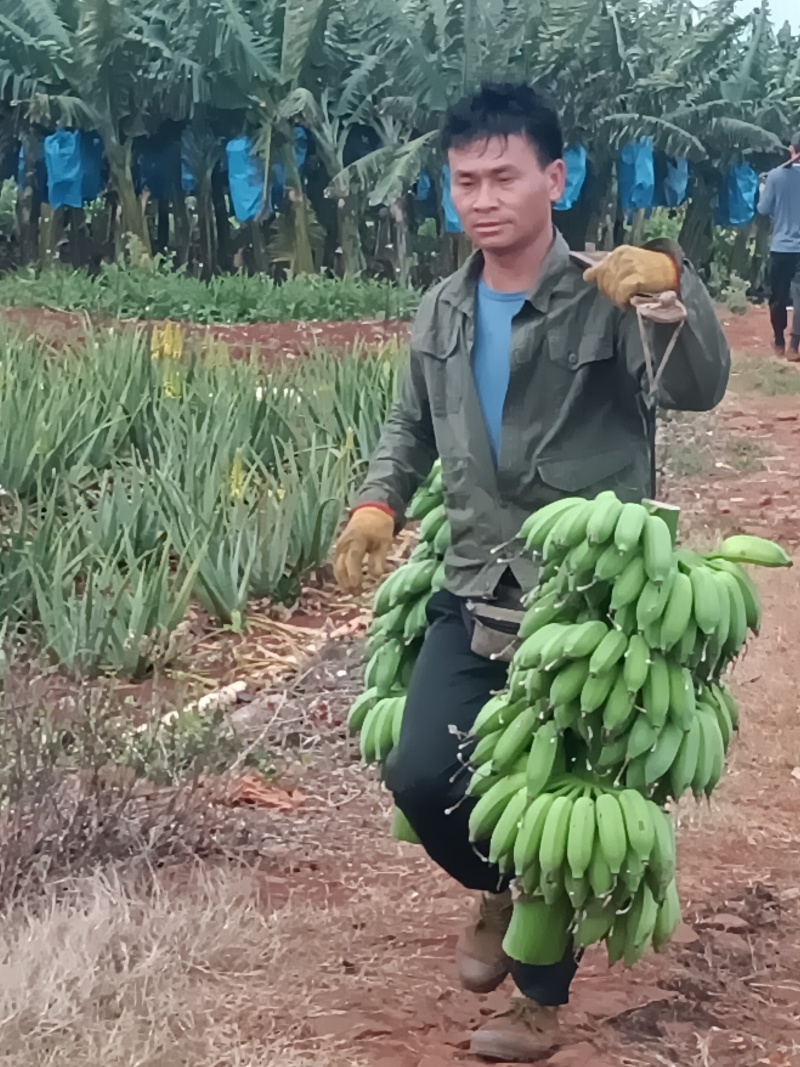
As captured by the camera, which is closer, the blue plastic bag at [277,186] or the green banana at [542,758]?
the green banana at [542,758]

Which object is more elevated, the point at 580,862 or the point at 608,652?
the point at 608,652

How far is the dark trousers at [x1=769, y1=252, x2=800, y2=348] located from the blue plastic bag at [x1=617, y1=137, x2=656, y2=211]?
538 cm

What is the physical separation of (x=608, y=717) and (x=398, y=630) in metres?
0.72

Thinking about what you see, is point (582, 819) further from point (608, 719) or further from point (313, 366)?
point (313, 366)

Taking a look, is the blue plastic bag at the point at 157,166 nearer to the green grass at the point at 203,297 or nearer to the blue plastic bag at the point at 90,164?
the blue plastic bag at the point at 90,164

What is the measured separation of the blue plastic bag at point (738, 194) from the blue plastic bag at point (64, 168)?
8499mm

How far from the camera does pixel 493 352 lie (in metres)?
2.65

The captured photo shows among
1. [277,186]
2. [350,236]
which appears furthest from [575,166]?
[277,186]

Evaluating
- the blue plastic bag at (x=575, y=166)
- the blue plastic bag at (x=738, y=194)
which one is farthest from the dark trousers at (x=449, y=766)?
the blue plastic bag at (x=738, y=194)

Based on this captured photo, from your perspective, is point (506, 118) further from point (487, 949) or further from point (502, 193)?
point (487, 949)

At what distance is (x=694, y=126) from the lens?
18.8 m

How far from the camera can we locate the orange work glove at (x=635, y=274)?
2285 mm

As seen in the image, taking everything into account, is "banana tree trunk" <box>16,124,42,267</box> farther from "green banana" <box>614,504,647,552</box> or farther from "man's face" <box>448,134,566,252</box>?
"green banana" <box>614,504,647,552</box>

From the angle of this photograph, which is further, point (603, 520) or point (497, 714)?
point (497, 714)
